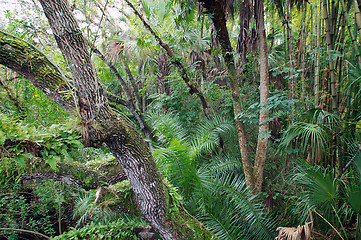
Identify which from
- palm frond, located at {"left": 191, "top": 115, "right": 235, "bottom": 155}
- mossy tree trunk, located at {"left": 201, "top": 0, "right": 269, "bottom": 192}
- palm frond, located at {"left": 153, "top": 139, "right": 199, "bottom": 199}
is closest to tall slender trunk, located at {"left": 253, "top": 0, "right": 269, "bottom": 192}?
mossy tree trunk, located at {"left": 201, "top": 0, "right": 269, "bottom": 192}

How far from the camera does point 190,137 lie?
464 cm

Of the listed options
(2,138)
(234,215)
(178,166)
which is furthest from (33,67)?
(234,215)

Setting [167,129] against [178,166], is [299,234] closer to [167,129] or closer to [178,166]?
[178,166]

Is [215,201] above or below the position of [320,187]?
below

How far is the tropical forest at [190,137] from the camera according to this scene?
Result: 1.70 metres

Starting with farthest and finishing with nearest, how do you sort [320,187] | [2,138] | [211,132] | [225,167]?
[211,132] < [225,167] < [320,187] < [2,138]

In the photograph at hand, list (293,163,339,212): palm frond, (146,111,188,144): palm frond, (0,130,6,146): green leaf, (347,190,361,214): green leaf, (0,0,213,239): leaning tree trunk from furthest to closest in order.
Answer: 1. (146,111,188,144): palm frond
2. (293,163,339,212): palm frond
3. (347,190,361,214): green leaf
4. (0,0,213,239): leaning tree trunk
5. (0,130,6,146): green leaf

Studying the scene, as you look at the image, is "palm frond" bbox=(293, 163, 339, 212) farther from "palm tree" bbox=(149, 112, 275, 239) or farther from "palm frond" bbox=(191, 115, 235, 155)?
"palm frond" bbox=(191, 115, 235, 155)

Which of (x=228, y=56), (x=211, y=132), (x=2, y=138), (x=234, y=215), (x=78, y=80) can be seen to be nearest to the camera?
(x=2, y=138)

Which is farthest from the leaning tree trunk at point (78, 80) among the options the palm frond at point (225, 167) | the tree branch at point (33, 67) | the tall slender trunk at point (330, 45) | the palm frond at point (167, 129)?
the tall slender trunk at point (330, 45)

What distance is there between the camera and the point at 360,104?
2.14 meters

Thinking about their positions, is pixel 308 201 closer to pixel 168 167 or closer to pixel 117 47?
pixel 168 167

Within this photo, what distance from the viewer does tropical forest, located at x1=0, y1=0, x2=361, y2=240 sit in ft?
5.59

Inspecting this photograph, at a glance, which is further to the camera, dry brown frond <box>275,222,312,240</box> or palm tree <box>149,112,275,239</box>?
palm tree <box>149,112,275,239</box>
